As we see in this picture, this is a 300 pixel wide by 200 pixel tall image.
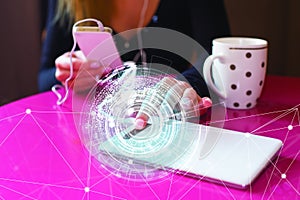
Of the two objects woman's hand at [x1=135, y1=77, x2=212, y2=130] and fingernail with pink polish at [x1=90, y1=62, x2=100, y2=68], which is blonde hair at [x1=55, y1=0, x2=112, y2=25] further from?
woman's hand at [x1=135, y1=77, x2=212, y2=130]

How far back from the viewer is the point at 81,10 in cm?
100

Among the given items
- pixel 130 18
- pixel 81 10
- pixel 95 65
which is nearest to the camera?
pixel 95 65

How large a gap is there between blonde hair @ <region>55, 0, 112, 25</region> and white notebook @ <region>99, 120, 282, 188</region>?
0.58 metres

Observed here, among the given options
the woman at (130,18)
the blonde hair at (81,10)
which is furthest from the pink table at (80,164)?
the blonde hair at (81,10)

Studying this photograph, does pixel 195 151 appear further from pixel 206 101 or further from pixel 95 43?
pixel 95 43

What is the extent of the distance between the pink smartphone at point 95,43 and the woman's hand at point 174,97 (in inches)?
5.6

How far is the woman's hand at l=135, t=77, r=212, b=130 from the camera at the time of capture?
0.47m

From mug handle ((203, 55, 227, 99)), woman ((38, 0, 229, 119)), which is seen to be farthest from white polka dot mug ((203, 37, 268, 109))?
woman ((38, 0, 229, 119))

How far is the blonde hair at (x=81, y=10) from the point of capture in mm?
1000

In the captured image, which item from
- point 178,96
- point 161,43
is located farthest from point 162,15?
point 178,96

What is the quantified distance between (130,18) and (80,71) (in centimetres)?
51

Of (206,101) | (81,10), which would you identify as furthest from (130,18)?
(206,101)

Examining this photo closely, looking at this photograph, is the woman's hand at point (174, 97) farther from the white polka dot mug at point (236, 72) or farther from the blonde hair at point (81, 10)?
the blonde hair at point (81, 10)

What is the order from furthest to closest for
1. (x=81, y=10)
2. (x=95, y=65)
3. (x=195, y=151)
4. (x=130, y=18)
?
(x=130, y=18)
(x=81, y=10)
(x=95, y=65)
(x=195, y=151)
